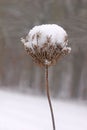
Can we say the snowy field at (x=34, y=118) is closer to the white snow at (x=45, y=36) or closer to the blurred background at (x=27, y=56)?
the blurred background at (x=27, y=56)

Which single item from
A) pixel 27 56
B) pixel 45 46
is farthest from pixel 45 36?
pixel 27 56

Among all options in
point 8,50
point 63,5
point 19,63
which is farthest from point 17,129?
point 19,63

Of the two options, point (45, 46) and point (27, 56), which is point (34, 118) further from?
point (27, 56)

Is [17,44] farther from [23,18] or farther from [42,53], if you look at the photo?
[42,53]

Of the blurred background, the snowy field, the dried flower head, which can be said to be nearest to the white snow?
the dried flower head

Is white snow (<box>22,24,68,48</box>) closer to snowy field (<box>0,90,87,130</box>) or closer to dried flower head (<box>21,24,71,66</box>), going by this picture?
dried flower head (<box>21,24,71,66</box>)

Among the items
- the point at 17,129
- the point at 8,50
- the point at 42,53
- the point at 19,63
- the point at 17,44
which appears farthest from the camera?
the point at 19,63
